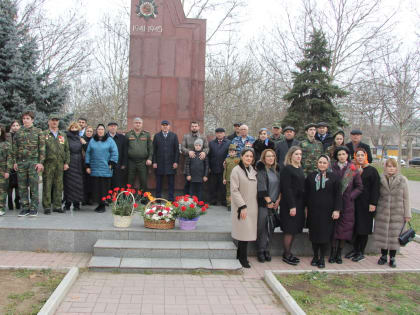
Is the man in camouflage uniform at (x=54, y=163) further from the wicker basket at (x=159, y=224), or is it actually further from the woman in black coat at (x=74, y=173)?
the wicker basket at (x=159, y=224)

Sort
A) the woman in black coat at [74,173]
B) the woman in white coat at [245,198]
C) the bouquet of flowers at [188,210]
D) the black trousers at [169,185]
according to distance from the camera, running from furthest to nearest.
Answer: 1. the black trousers at [169,185]
2. the woman in black coat at [74,173]
3. the bouquet of flowers at [188,210]
4. the woman in white coat at [245,198]

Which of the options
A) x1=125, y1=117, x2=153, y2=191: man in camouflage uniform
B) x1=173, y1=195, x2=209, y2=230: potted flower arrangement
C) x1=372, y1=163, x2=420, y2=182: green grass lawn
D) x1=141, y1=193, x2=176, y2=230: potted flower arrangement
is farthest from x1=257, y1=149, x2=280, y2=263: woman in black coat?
x1=372, y1=163, x2=420, y2=182: green grass lawn

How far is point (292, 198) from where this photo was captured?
5562 mm

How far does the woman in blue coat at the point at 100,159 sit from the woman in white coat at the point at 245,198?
9.35ft

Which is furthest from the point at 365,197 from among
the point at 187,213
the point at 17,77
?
the point at 17,77

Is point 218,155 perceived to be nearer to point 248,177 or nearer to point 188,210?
point 188,210

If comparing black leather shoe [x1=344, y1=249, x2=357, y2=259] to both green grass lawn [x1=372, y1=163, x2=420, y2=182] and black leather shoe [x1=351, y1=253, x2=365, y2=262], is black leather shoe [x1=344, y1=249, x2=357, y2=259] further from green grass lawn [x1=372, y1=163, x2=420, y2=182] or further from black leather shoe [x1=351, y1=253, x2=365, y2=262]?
green grass lawn [x1=372, y1=163, x2=420, y2=182]

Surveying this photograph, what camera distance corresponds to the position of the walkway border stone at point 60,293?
12.4ft

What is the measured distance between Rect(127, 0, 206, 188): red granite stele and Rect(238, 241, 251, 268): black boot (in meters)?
4.11

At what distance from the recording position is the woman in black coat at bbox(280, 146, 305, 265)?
557 cm

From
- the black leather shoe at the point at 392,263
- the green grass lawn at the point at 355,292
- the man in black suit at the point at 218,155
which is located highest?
the man in black suit at the point at 218,155

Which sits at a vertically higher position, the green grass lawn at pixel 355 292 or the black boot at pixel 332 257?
the black boot at pixel 332 257

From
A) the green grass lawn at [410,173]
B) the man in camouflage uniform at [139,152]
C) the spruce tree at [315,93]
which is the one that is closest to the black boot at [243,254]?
the man in camouflage uniform at [139,152]

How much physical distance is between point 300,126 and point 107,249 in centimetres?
1235
